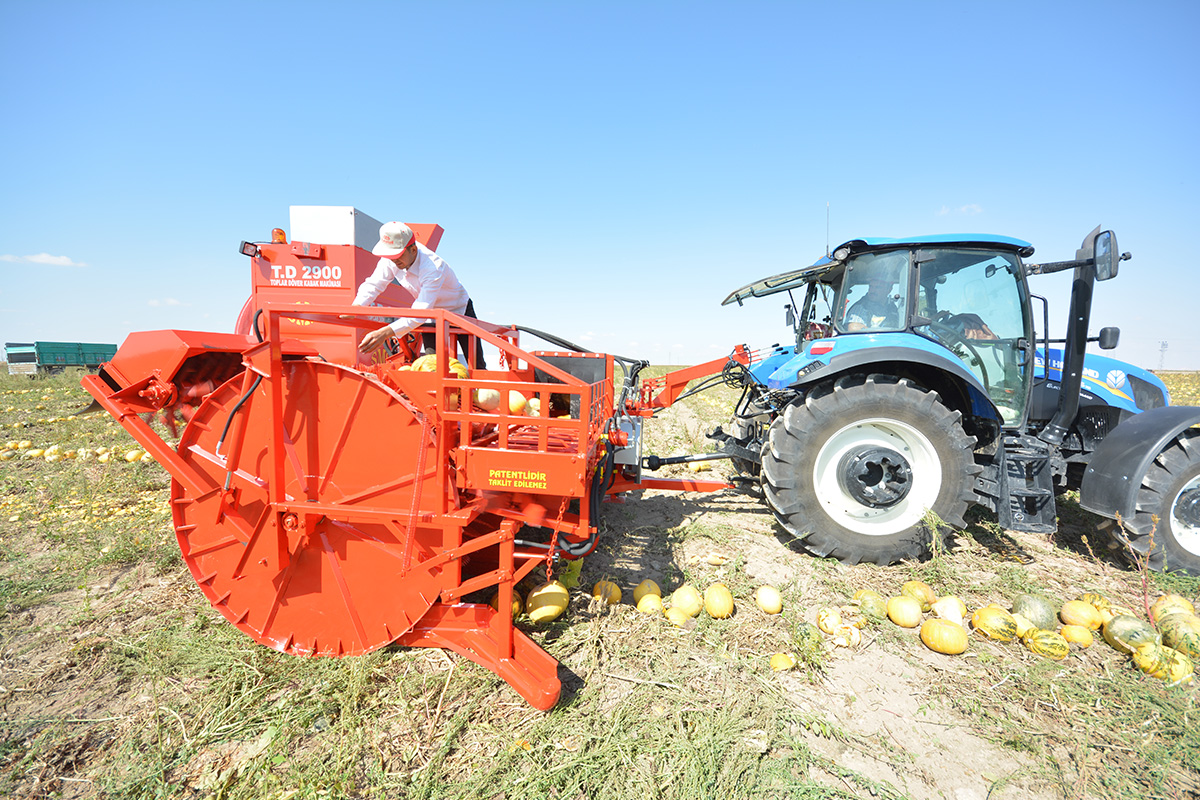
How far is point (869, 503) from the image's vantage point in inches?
166

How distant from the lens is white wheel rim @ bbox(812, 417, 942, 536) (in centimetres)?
425

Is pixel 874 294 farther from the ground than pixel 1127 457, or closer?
farther from the ground

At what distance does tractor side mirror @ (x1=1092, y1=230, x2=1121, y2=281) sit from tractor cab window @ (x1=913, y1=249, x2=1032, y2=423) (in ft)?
1.86

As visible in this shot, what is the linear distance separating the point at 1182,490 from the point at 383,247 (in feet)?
21.5

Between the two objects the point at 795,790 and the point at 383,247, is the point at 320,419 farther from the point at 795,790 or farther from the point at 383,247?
the point at 795,790

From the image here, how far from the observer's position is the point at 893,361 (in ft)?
14.3

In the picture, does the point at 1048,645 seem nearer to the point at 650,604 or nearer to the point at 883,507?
the point at 883,507

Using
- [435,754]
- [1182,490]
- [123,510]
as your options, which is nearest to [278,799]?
[435,754]

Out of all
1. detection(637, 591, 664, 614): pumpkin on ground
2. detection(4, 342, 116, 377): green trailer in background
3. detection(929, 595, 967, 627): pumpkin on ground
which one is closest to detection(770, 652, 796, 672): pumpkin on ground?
detection(637, 591, 664, 614): pumpkin on ground

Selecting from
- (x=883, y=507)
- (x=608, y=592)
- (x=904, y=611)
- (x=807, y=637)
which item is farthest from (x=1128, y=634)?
(x=608, y=592)

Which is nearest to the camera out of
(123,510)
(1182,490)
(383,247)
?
(383,247)

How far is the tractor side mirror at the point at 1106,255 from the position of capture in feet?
13.0

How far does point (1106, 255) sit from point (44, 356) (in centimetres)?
3295

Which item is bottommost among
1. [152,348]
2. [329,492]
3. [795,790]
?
[795,790]
